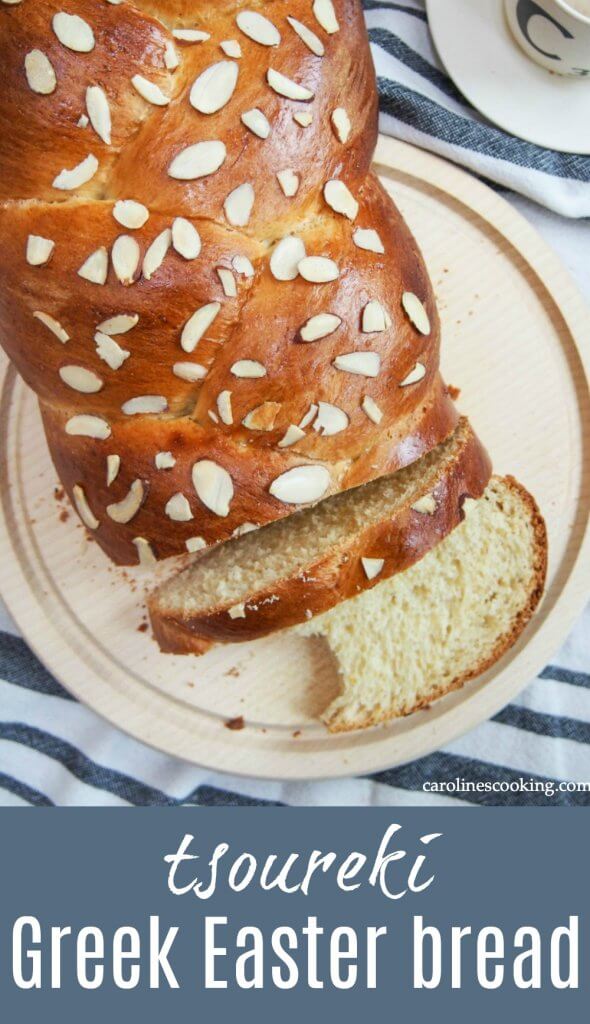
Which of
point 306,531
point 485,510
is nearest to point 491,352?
point 485,510

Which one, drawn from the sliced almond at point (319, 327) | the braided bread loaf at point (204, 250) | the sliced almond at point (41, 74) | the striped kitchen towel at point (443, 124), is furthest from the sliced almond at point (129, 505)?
the striped kitchen towel at point (443, 124)

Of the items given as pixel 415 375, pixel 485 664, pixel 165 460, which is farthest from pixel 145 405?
pixel 485 664

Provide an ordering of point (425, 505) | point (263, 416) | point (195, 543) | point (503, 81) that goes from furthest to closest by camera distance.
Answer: point (503, 81) → point (425, 505) → point (195, 543) → point (263, 416)

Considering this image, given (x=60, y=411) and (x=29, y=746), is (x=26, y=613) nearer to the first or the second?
(x=29, y=746)

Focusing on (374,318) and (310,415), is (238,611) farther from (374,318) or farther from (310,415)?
(374,318)

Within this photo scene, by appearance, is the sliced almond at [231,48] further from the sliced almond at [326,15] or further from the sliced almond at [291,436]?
the sliced almond at [291,436]

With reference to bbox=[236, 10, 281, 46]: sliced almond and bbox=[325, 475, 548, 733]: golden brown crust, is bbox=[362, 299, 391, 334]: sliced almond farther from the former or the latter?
bbox=[325, 475, 548, 733]: golden brown crust

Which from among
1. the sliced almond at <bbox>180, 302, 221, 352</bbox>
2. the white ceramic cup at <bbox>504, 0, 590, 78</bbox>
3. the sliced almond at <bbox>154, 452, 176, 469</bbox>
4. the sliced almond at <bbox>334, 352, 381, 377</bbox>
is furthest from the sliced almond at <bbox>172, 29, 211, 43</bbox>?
the white ceramic cup at <bbox>504, 0, 590, 78</bbox>
